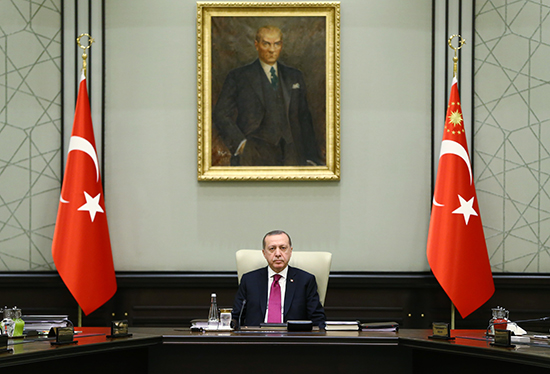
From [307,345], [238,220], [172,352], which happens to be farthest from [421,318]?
[172,352]

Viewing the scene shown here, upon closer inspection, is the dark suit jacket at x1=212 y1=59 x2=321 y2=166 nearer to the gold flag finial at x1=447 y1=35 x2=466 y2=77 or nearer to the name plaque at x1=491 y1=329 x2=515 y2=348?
the gold flag finial at x1=447 y1=35 x2=466 y2=77

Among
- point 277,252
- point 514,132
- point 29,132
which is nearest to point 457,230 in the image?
point 514,132

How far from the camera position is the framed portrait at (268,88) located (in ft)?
14.9

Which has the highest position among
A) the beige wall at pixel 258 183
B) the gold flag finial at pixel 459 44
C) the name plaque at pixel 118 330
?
the gold flag finial at pixel 459 44

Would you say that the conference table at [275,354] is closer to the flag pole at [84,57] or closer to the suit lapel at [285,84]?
the flag pole at [84,57]

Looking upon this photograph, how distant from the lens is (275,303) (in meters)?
3.62

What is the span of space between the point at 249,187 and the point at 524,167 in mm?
2196

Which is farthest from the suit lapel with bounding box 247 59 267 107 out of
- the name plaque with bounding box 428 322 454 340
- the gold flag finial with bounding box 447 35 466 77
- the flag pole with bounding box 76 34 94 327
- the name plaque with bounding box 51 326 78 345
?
the name plaque with bounding box 51 326 78 345

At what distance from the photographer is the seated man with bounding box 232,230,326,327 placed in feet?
11.7

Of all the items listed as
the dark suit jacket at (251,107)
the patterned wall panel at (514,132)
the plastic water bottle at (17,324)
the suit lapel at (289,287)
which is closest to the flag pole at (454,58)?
the patterned wall panel at (514,132)

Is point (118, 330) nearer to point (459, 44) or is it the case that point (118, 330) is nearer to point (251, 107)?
Answer: point (251, 107)

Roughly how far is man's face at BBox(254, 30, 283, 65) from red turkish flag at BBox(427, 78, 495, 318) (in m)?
1.40

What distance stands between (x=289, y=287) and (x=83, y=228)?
1.64 meters

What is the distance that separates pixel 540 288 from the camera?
4441 mm
